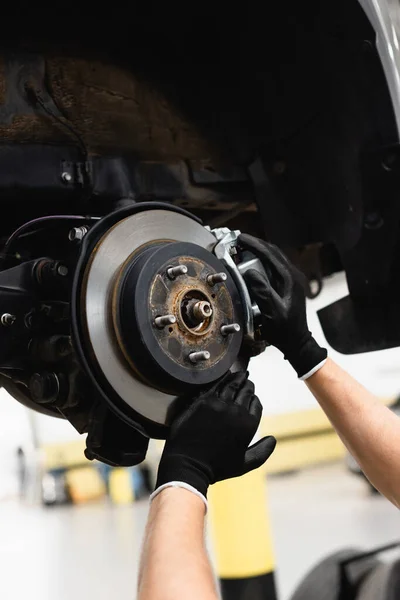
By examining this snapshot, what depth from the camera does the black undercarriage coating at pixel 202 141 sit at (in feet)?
2.85

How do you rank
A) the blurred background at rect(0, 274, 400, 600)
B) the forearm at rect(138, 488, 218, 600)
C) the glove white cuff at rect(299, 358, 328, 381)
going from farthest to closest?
the blurred background at rect(0, 274, 400, 600)
the glove white cuff at rect(299, 358, 328, 381)
the forearm at rect(138, 488, 218, 600)

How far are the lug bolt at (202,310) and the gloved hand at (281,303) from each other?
104 millimetres

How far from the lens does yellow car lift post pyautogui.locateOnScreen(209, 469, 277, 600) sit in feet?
5.88

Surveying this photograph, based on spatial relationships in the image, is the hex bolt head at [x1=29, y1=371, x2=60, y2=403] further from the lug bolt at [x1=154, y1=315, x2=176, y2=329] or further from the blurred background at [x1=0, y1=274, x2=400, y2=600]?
the blurred background at [x1=0, y1=274, x2=400, y2=600]

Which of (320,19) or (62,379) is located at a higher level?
(320,19)

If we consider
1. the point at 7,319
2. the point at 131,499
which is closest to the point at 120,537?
the point at 131,499

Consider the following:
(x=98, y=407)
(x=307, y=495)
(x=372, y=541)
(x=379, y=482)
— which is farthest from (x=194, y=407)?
(x=307, y=495)

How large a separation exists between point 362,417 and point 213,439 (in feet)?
0.96

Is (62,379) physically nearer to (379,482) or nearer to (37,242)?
(37,242)

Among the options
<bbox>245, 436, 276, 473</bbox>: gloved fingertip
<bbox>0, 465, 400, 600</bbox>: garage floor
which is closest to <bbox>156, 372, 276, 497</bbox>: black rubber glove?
<bbox>245, 436, 276, 473</bbox>: gloved fingertip

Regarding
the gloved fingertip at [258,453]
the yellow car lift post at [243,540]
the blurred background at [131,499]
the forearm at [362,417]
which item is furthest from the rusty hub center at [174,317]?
the yellow car lift post at [243,540]

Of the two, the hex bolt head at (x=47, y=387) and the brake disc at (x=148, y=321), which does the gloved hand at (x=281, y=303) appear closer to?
the brake disc at (x=148, y=321)

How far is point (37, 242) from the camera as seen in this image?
88cm

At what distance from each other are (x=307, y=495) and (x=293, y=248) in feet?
8.79
